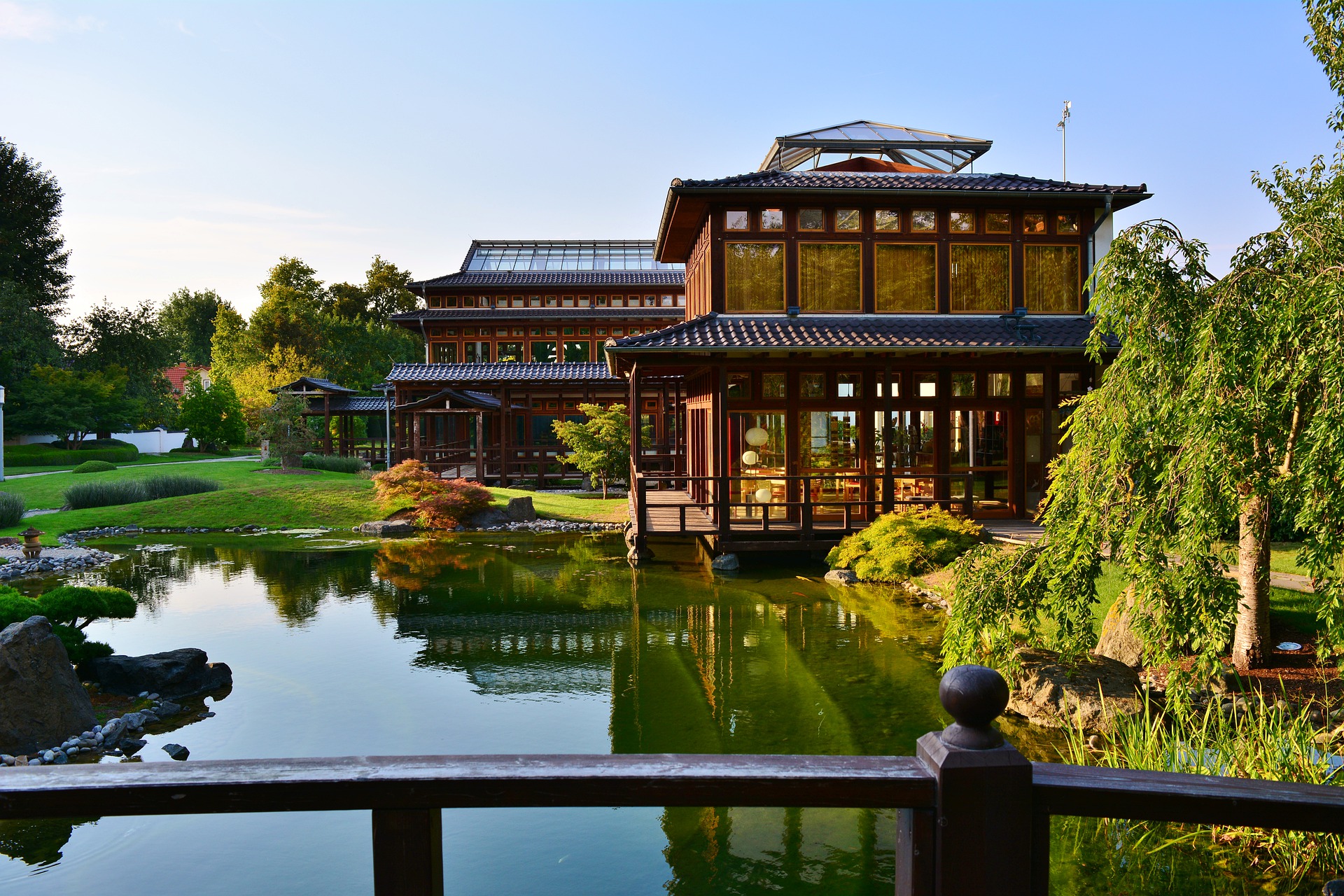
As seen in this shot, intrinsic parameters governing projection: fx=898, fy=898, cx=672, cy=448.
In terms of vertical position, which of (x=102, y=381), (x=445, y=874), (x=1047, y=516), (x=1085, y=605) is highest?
(x=102, y=381)

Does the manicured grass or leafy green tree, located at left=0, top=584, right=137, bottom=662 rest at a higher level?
the manicured grass

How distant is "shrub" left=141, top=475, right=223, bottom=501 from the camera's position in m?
24.5

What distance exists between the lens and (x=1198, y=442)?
194 inches

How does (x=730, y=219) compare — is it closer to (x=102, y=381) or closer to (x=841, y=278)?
(x=841, y=278)

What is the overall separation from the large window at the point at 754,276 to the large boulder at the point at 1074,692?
9544 millimetres

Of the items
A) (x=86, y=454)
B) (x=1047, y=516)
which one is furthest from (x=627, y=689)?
(x=86, y=454)

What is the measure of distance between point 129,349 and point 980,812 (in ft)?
169

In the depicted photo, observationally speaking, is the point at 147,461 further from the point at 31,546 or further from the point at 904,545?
the point at 904,545

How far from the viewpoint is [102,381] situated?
41.2m

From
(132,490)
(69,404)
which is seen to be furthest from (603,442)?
(69,404)

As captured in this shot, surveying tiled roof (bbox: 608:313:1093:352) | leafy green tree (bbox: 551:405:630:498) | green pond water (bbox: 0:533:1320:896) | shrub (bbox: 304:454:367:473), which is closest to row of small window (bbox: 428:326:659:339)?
shrub (bbox: 304:454:367:473)

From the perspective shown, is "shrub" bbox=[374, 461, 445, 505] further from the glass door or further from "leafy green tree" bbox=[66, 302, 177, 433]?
"leafy green tree" bbox=[66, 302, 177, 433]

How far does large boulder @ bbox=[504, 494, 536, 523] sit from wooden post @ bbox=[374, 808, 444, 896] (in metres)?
19.8

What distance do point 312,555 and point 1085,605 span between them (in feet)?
48.8
